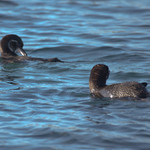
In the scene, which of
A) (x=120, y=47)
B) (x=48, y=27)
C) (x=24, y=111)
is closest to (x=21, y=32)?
(x=48, y=27)

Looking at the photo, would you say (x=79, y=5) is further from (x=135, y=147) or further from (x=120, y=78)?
(x=135, y=147)

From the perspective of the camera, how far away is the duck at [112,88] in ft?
27.1

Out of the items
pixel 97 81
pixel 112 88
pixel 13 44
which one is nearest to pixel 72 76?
pixel 97 81

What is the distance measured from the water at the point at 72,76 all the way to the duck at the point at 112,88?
0.52 feet

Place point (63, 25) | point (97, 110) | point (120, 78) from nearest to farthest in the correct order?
point (97, 110) < point (120, 78) < point (63, 25)

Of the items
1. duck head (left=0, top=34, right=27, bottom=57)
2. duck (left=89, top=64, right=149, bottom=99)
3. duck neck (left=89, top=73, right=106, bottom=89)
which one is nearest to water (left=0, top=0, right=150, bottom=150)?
duck (left=89, top=64, right=149, bottom=99)

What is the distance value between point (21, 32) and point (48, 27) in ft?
4.15

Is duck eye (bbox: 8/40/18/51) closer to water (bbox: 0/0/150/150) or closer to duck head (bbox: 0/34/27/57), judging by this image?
duck head (bbox: 0/34/27/57)

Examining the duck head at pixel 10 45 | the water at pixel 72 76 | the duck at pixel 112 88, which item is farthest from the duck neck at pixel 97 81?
the duck head at pixel 10 45

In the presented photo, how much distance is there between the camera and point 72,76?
432 inches

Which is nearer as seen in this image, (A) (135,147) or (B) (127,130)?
(A) (135,147)

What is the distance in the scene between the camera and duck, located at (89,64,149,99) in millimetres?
8273

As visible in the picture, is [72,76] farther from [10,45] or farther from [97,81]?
[10,45]

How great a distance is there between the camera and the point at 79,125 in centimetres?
714
